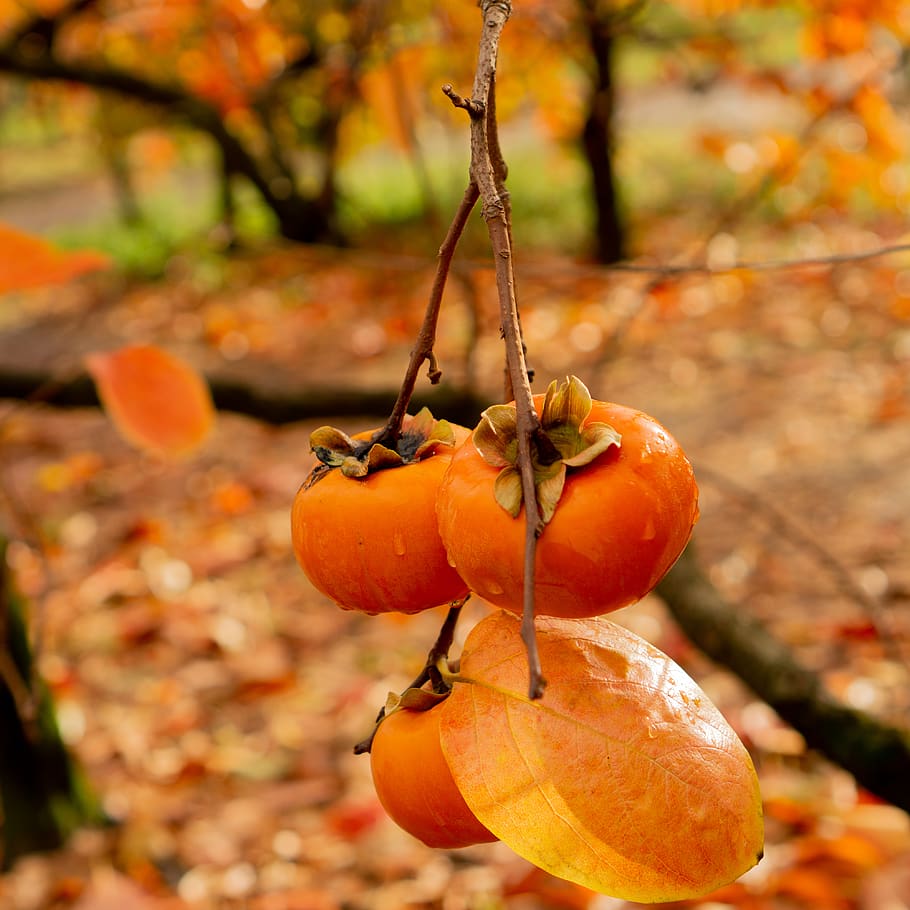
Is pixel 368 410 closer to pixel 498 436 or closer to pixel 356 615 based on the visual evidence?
pixel 356 615

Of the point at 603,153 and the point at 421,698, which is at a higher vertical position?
the point at 421,698

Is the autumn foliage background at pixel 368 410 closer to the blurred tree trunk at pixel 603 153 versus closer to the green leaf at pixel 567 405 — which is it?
the blurred tree trunk at pixel 603 153

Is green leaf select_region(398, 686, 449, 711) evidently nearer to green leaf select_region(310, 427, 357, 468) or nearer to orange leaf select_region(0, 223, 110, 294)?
green leaf select_region(310, 427, 357, 468)

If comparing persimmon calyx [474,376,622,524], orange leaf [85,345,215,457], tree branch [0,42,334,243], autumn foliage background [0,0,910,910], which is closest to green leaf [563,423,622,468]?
persimmon calyx [474,376,622,524]

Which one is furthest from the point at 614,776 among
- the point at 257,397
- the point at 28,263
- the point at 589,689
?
the point at 257,397

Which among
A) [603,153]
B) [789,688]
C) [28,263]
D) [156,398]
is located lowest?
[603,153]

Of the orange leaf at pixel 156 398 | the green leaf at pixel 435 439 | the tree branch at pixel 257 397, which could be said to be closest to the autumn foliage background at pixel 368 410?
the tree branch at pixel 257 397
